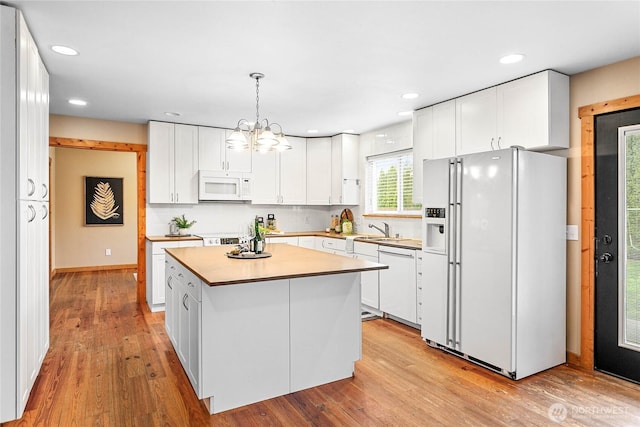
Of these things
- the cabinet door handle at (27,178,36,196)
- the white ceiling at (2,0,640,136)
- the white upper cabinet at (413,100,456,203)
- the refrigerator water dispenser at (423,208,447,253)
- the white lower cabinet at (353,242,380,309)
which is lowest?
the white lower cabinet at (353,242,380,309)

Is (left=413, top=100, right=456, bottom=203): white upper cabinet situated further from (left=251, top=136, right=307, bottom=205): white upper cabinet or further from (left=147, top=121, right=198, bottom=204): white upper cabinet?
(left=147, top=121, right=198, bottom=204): white upper cabinet

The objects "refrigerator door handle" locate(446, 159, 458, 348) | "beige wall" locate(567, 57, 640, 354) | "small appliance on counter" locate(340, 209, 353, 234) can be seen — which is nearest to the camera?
"beige wall" locate(567, 57, 640, 354)

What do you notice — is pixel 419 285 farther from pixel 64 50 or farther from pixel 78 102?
pixel 78 102

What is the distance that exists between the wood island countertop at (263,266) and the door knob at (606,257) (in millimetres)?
1805

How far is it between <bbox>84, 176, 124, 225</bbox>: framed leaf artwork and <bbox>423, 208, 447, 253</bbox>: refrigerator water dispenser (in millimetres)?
6673

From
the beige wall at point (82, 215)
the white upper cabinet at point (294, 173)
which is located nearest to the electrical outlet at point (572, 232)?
the white upper cabinet at point (294, 173)

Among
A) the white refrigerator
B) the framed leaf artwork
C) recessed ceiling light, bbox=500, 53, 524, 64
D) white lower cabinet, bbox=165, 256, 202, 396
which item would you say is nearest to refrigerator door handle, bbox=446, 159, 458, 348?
the white refrigerator

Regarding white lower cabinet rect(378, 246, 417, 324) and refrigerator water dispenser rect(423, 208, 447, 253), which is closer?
refrigerator water dispenser rect(423, 208, 447, 253)

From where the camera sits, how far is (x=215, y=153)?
18.1 feet

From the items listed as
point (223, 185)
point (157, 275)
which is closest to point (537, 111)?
point (223, 185)

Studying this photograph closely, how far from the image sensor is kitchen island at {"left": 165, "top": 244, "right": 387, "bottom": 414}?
8.16 feet

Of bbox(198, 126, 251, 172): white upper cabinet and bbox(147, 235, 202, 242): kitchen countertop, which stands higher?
bbox(198, 126, 251, 172): white upper cabinet

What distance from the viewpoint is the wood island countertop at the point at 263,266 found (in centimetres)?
240

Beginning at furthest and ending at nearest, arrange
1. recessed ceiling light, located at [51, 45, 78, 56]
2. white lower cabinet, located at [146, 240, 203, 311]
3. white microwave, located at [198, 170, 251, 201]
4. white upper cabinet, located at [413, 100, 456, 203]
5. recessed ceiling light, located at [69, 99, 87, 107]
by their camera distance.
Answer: white microwave, located at [198, 170, 251, 201], white lower cabinet, located at [146, 240, 203, 311], recessed ceiling light, located at [69, 99, 87, 107], white upper cabinet, located at [413, 100, 456, 203], recessed ceiling light, located at [51, 45, 78, 56]
